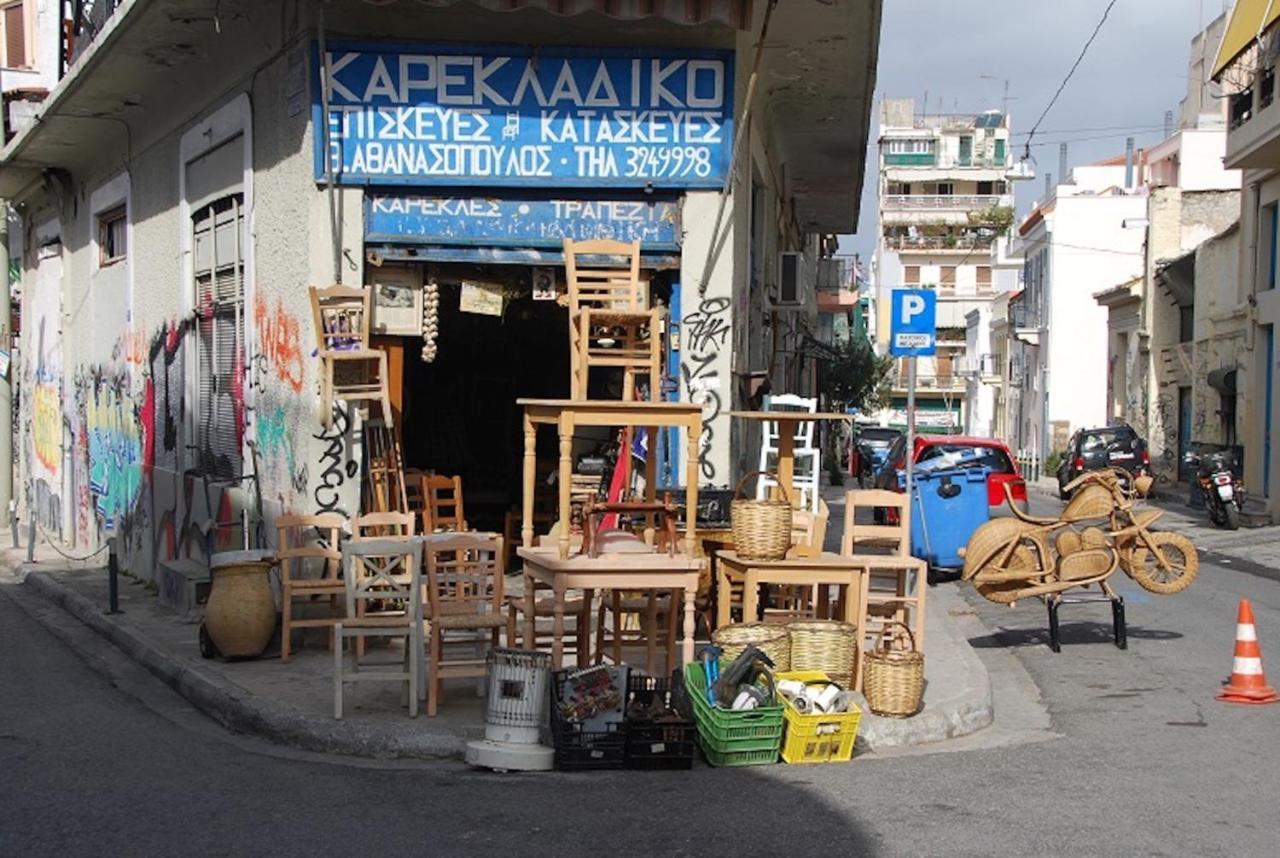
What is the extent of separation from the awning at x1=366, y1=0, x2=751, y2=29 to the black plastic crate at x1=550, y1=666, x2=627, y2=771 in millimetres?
5141

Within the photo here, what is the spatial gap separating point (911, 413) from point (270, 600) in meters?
5.61

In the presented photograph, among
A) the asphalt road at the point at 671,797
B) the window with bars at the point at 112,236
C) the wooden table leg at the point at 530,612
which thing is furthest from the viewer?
the window with bars at the point at 112,236

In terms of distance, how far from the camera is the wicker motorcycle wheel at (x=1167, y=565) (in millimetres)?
10641

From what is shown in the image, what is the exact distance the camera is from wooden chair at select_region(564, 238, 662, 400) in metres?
9.99

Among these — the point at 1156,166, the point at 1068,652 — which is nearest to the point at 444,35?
the point at 1068,652

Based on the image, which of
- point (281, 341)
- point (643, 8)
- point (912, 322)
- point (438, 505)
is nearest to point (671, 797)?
point (643, 8)

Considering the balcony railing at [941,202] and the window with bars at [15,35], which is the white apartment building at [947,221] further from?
the window with bars at [15,35]

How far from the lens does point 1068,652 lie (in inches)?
443

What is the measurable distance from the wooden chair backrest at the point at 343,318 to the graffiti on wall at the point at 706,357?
2.43 metres

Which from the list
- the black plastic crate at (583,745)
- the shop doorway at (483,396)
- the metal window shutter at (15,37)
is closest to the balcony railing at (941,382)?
the metal window shutter at (15,37)

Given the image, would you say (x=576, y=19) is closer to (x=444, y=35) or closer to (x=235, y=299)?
(x=444, y=35)

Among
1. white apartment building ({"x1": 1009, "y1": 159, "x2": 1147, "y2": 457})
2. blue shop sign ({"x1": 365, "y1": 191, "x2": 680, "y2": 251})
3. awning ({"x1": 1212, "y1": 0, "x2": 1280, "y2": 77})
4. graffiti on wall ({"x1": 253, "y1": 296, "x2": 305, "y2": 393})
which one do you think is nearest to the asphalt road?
graffiti on wall ({"x1": 253, "y1": 296, "x2": 305, "y2": 393})

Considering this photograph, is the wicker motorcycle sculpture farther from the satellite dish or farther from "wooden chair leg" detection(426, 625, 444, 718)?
the satellite dish

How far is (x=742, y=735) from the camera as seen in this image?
746 cm
